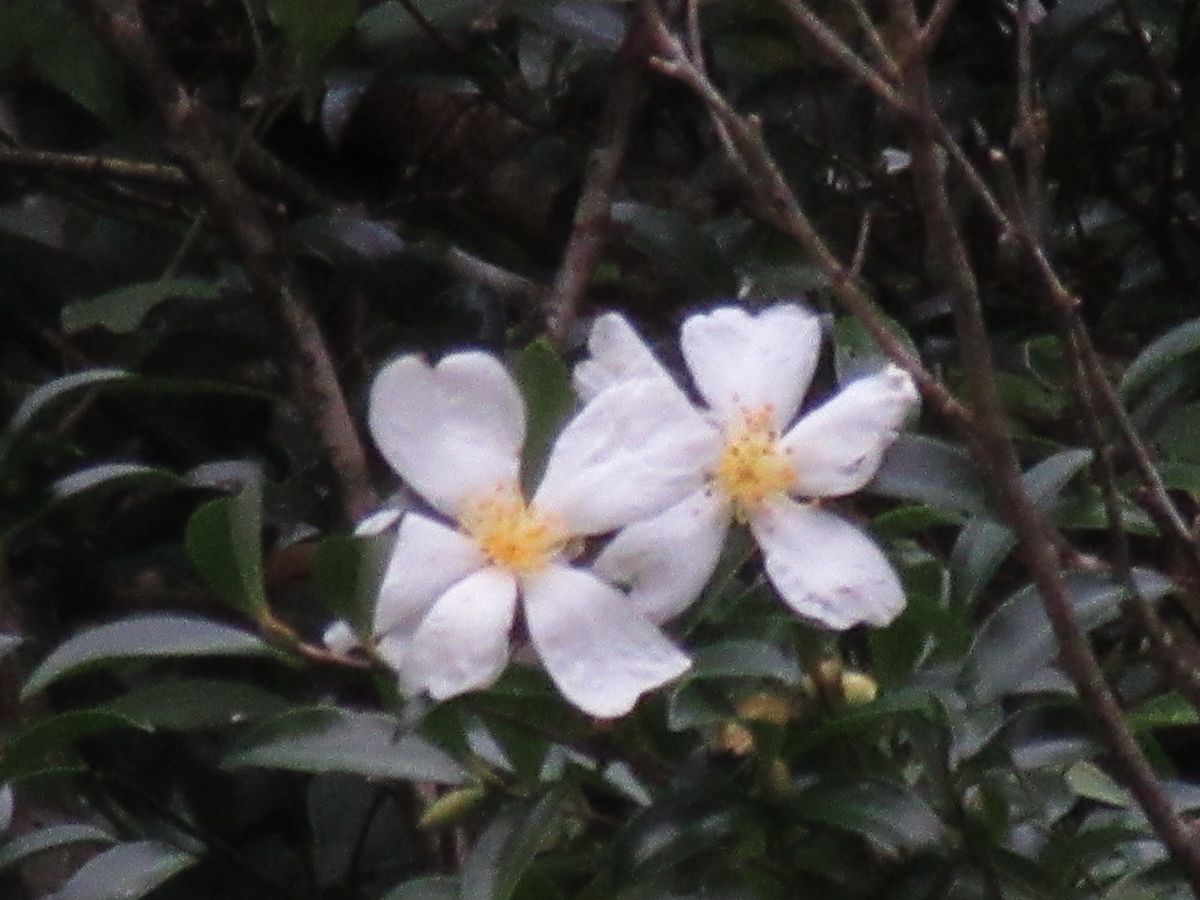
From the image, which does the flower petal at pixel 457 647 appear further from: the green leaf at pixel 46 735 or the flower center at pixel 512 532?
the green leaf at pixel 46 735

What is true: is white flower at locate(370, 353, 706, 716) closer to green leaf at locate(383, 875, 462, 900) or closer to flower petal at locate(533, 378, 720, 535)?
flower petal at locate(533, 378, 720, 535)

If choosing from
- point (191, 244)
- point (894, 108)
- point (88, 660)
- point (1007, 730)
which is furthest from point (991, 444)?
point (191, 244)

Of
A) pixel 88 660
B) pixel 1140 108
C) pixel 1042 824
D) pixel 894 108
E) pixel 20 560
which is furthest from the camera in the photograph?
pixel 1140 108

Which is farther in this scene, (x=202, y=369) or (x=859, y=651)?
(x=202, y=369)

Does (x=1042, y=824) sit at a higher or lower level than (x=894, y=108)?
lower

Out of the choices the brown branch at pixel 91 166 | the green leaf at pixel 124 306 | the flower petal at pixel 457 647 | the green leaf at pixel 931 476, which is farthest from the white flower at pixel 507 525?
the brown branch at pixel 91 166

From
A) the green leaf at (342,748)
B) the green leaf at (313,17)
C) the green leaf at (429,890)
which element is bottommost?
the green leaf at (429,890)

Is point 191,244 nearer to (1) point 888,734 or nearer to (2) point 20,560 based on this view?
(2) point 20,560

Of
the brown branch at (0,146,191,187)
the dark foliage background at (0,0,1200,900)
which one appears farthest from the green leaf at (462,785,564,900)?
the brown branch at (0,146,191,187)
